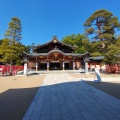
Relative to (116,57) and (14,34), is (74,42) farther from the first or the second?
(116,57)

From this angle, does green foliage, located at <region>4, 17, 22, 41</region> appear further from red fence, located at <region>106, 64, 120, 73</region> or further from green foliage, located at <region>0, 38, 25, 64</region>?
red fence, located at <region>106, 64, 120, 73</region>

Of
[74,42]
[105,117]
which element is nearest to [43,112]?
[105,117]

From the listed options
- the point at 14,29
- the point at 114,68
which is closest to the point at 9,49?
the point at 14,29

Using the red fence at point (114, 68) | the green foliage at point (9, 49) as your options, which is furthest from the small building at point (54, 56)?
the green foliage at point (9, 49)

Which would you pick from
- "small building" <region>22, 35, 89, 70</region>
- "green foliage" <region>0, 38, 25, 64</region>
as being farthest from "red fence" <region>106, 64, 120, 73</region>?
"green foliage" <region>0, 38, 25, 64</region>

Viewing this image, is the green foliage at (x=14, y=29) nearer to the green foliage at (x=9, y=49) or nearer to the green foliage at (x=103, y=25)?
the green foliage at (x=9, y=49)

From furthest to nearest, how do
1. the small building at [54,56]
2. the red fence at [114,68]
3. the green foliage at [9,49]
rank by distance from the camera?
the green foliage at [9,49]
the small building at [54,56]
the red fence at [114,68]

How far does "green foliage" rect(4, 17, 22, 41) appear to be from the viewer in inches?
1283

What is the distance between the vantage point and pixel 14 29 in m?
33.0

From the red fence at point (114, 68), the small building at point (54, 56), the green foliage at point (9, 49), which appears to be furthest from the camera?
the green foliage at point (9, 49)

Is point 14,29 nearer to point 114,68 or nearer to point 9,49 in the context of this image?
point 9,49

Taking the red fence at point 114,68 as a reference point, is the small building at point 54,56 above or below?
above

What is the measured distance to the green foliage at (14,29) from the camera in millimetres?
32591

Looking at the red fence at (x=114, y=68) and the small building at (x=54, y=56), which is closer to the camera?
the red fence at (x=114, y=68)
